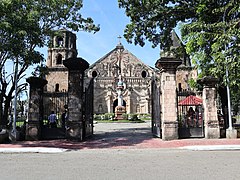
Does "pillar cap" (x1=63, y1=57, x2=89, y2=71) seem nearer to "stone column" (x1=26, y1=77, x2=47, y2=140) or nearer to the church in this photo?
"stone column" (x1=26, y1=77, x2=47, y2=140)

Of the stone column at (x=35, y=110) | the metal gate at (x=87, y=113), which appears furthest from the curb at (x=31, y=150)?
the metal gate at (x=87, y=113)

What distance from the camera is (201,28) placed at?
39.8 ft

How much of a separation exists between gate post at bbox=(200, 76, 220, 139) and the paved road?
4179 millimetres

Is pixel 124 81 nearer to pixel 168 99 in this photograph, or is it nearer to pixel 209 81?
pixel 209 81

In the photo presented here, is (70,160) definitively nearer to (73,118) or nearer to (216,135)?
(73,118)

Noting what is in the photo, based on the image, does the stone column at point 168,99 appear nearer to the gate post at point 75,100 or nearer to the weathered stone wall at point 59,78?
the gate post at point 75,100

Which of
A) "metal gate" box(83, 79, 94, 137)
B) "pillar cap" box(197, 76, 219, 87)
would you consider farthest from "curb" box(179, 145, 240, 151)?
"metal gate" box(83, 79, 94, 137)

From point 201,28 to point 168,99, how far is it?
3836 mm

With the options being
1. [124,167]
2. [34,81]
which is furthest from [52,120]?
[124,167]

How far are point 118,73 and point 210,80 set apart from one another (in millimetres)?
31625

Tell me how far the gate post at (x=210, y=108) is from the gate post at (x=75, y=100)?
19.1ft

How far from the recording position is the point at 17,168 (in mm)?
6074

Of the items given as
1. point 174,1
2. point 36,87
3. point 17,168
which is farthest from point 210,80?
point 17,168

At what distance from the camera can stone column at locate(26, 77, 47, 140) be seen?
11.8 metres
